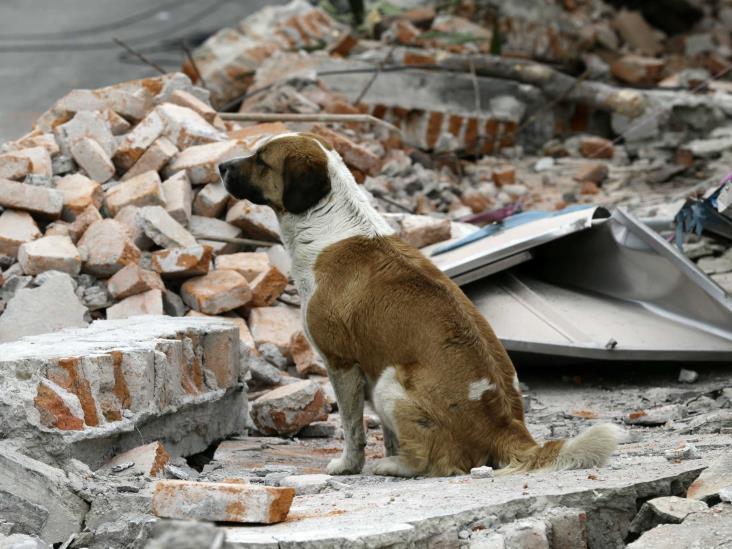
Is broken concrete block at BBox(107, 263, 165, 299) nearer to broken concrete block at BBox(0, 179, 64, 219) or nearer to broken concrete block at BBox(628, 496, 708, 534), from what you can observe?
broken concrete block at BBox(0, 179, 64, 219)

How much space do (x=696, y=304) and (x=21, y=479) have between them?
4755 millimetres

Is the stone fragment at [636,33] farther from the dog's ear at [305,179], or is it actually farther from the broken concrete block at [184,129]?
the dog's ear at [305,179]

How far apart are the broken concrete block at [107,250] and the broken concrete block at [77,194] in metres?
0.41

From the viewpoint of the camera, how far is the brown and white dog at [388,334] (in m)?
5.35

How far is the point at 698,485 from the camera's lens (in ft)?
14.4

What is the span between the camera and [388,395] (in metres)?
5.44

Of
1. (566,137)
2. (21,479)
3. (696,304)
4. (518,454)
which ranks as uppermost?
(21,479)

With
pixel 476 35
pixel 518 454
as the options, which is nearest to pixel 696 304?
pixel 518 454

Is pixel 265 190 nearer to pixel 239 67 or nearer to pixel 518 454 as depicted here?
pixel 518 454

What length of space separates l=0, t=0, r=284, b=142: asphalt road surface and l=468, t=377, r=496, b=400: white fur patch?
1100 centimetres

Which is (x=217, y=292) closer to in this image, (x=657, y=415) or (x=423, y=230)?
(x=423, y=230)

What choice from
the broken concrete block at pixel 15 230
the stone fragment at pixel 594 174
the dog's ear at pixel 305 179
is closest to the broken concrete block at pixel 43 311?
the broken concrete block at pixel 15 230

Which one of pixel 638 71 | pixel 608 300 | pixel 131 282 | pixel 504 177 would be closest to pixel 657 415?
pixel 608 300

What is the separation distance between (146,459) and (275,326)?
329cm
